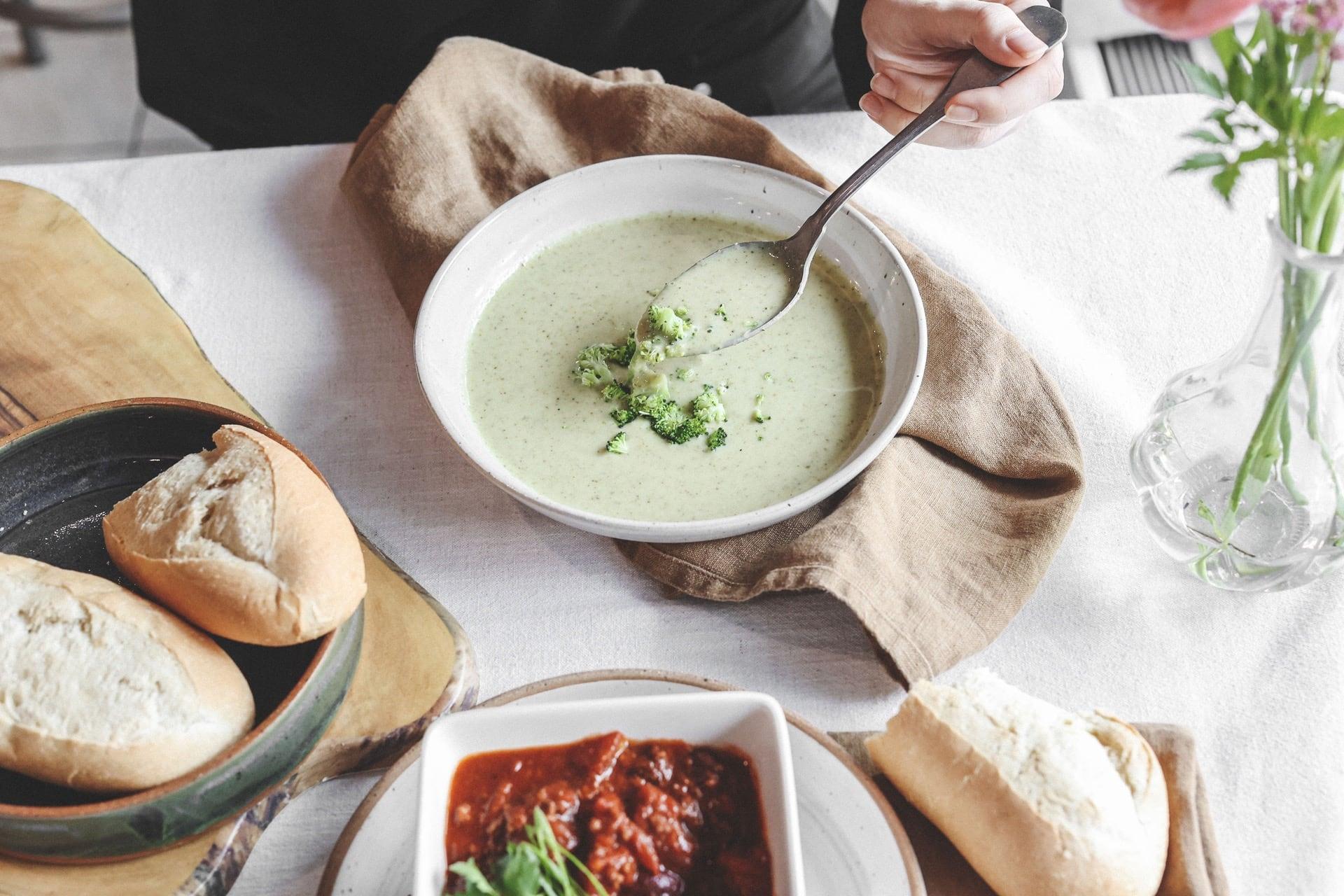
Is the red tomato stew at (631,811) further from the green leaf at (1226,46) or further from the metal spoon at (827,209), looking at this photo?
the green leaf at (1226,46)

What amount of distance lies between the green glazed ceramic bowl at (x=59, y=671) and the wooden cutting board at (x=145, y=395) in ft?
0.10

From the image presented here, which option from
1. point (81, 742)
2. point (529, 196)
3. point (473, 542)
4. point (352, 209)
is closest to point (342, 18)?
point (352, 209)

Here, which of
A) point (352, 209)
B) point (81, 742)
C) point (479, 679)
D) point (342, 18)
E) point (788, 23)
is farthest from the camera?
point (788, 23)

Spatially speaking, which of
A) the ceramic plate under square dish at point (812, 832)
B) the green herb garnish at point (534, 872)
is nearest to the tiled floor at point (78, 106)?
the ceramic plate under square dish at point (812, 832)

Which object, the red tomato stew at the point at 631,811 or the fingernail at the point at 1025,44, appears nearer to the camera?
the red tomato stew at the point at 631,811

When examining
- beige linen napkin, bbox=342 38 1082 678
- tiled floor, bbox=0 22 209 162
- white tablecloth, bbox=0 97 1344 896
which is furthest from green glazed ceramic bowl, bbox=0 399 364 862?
tiled floor, bbox=0 22 209 162

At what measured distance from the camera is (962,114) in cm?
142

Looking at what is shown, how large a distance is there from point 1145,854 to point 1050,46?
0.97 meters

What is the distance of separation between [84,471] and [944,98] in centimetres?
112

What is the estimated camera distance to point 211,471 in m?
1.09

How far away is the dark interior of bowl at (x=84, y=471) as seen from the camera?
116 cm

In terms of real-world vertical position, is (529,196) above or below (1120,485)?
above

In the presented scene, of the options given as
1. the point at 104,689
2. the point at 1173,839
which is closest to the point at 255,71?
the point at 104,689

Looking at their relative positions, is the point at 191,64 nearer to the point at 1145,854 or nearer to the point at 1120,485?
the point at 1120,485
